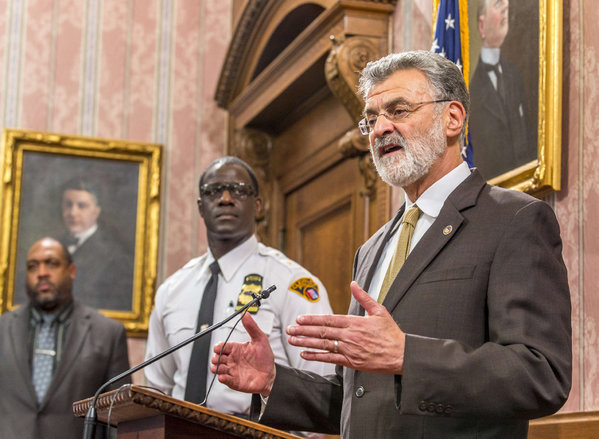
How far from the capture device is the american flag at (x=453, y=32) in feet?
12.8

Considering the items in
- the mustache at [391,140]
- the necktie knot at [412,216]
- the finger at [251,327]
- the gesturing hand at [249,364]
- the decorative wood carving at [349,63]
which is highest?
the decorative wood carving at [349,63]

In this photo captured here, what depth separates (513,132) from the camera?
380 cm

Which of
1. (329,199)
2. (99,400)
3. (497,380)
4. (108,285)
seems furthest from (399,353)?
(108,285)

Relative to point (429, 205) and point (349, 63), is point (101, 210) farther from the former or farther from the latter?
point (429, 205)

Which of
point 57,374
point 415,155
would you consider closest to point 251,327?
point 415,155

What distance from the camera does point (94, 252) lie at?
6441mm

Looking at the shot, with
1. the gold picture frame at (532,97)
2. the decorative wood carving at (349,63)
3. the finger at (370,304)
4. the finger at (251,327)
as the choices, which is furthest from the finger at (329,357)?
the decorative wood carving at (349,63)

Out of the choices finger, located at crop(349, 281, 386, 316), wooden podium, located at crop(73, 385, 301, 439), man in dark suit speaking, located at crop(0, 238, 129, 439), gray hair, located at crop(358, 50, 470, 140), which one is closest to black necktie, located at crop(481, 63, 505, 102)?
gray hair, located at crop(358, 50, 470, 140)

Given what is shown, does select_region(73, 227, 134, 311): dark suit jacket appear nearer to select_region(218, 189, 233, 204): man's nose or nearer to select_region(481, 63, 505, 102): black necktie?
select_region(218, 189, 233, 204): man's nose

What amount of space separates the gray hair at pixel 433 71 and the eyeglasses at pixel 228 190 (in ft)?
5.32

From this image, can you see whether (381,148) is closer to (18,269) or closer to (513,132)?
(513,132)

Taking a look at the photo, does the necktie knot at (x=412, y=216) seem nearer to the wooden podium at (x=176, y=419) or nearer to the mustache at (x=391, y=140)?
the mustache at (x=391, y=140)

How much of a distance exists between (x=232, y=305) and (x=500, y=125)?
51.8 inches

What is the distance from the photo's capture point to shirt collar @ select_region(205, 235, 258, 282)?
4117mm
